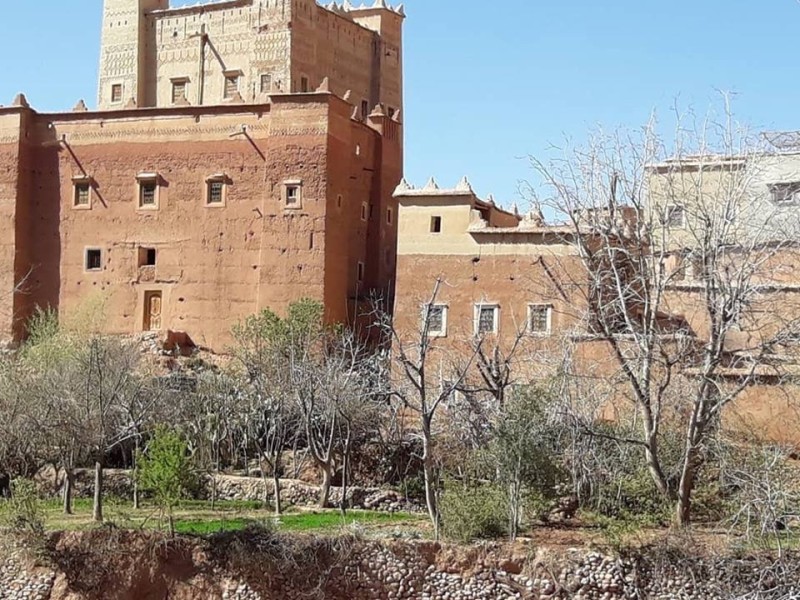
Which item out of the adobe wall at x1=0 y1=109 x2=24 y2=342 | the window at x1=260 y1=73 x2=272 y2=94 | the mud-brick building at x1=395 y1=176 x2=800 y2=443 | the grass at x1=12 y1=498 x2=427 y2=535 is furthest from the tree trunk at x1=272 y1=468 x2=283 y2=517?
the window at x1=260 y1=73 x2=272 y2=94

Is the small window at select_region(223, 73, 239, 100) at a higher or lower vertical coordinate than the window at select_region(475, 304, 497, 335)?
higher

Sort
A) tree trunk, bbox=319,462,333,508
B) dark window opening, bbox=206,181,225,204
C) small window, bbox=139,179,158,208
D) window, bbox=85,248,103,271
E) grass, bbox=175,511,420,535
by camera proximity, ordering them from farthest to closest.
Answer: window, bbox=85,248,103,271 → small window, bbox=139,179,158,208 → dark window opening, bbox=206,181,225,204 → tree trunk, bbox=319,462,333,508 → grass, bbox=175,511,420,535

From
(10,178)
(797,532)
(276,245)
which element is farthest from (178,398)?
(797,532)

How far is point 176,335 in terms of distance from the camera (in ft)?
116

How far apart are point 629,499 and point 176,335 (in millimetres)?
16434

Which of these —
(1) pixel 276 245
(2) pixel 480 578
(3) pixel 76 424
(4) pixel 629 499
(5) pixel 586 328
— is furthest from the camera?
(1) pixel 276 245

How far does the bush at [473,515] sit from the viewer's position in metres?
21.6

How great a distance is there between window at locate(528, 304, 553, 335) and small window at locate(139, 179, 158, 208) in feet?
41.0

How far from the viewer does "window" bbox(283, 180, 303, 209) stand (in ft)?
113

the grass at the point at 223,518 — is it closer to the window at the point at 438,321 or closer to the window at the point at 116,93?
the window at the point at 438,321

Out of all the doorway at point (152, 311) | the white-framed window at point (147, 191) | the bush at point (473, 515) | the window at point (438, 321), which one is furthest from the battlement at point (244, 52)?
the bush at point (473, 515)

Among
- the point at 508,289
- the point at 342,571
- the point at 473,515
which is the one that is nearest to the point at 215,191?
the point at 508,289

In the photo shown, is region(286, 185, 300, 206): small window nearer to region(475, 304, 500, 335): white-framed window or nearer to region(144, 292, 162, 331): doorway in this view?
region(144, 292, 162, 331): doorway

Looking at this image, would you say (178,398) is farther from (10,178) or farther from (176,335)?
(10,178)
